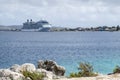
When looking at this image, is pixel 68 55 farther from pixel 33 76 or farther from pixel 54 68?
pixel 33 76

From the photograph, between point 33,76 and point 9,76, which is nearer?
point 9,76

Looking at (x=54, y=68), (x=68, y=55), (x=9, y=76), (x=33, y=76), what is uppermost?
(x=9, y=76)

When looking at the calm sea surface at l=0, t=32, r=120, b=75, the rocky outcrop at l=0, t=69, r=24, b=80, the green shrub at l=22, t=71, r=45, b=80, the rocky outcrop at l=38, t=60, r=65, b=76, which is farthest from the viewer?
the calm sea surface at l=0, t=32, r=120, b=75

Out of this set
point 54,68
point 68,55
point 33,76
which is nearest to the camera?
point 33,76

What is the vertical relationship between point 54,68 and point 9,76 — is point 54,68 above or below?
below

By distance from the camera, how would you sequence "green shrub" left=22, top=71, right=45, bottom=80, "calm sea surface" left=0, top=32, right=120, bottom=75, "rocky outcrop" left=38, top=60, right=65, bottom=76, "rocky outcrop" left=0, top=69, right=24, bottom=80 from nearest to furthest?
"rocky outcrop" left=0, top=69, right=24, bottom=80, "green shrub" left=22, top=71, right=45, bottom=80, "rocky outcrop" left=38, top=60, right=65, bottom=76, "calm sea surface" left=0, top=32, right=120, bottom=75

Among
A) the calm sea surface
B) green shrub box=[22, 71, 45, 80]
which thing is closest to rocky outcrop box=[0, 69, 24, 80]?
green shrub box=[22, 71, 45, 80]

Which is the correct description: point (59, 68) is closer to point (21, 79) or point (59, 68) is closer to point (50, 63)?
point (50, 63)

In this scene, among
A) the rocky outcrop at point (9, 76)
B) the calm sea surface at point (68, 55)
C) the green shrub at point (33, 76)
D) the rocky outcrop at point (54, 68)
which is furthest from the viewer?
the calm sea surface at point (68, 55)

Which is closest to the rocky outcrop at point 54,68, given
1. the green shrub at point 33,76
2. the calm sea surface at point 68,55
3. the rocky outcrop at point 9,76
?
the calm sea surface at point 68,55

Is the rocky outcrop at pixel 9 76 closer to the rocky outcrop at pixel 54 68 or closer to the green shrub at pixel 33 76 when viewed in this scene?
the green shrub at pixel 33 76

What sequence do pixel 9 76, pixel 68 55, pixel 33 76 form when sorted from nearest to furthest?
1. pixel 9 76
2. pixel 33 76
3. pixel 68 55

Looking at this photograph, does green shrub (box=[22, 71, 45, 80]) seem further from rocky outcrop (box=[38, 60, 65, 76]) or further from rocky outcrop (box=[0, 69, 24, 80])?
rocky outcrop (box=[38, 60, 65, 76])

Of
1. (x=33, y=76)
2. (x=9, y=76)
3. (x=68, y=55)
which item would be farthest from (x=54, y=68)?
(x=68, y=55)
